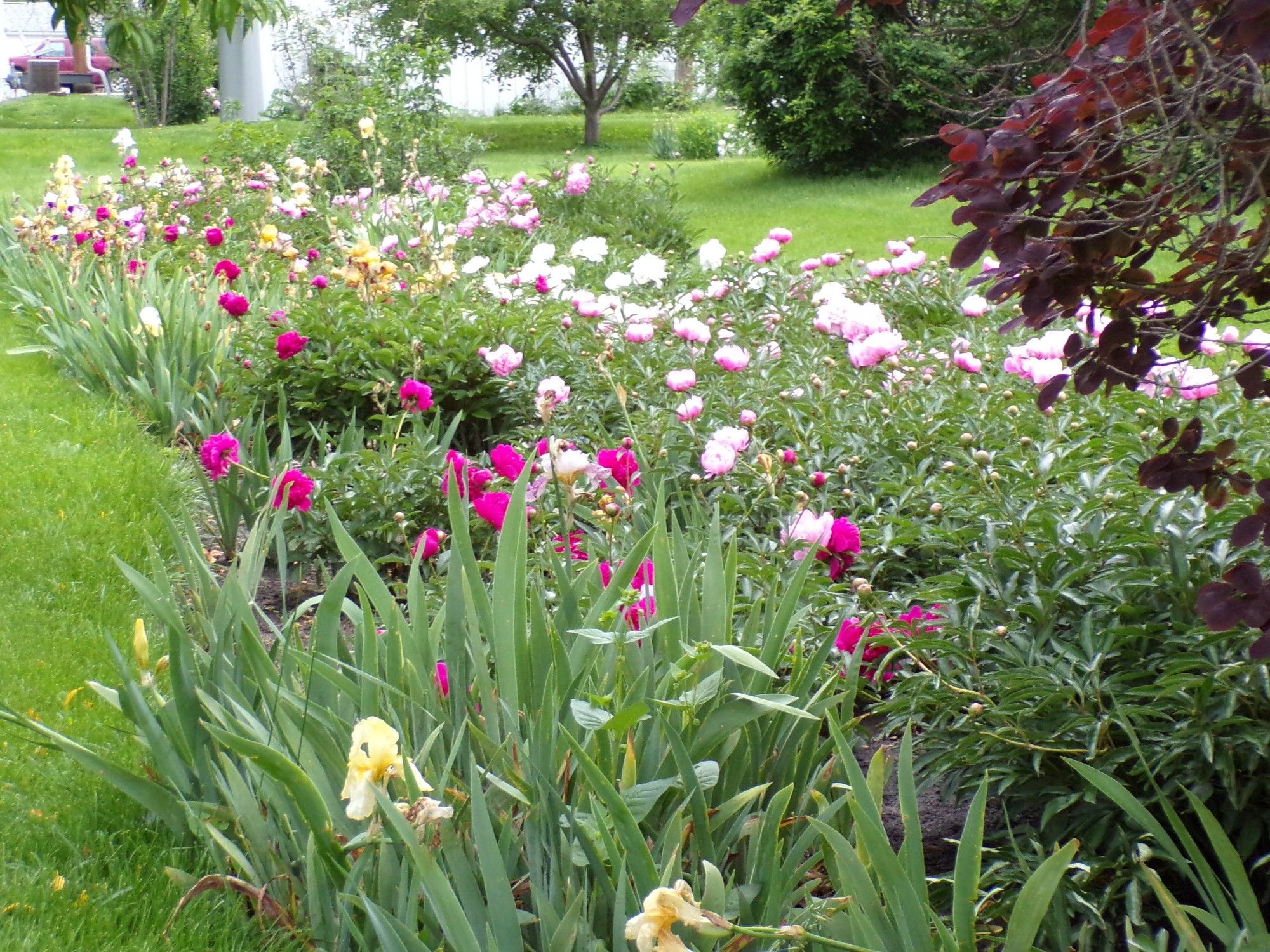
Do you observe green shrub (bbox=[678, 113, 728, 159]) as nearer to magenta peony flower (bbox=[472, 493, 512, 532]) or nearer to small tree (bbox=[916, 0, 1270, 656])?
magenta peony flower (bbox=[472, 493, 512, 532])

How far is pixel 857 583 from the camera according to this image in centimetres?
190

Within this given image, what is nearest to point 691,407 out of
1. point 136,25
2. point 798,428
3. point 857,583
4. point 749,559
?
point 798,428

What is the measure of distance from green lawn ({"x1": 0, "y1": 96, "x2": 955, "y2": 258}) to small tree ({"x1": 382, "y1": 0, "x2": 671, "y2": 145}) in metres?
1.10

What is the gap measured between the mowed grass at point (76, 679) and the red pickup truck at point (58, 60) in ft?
94.2

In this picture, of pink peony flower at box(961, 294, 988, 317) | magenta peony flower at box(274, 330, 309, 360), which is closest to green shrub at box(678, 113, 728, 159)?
pink peony flower at box(961, 294, 988, 317)

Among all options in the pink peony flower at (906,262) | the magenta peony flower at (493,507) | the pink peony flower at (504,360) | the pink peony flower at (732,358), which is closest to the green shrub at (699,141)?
the pink peony flower at (906,262)

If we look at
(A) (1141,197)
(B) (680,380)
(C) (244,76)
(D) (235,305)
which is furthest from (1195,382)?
(C) (244,76)

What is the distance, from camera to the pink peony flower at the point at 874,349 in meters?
2.96

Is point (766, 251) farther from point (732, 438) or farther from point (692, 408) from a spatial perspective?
point (732, 438)

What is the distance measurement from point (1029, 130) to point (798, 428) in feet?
5.65

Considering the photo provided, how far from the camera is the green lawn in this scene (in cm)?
1073

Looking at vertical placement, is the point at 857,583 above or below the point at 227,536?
above

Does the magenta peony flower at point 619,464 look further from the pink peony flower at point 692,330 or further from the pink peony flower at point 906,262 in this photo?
the pink peony flower at point 906,262

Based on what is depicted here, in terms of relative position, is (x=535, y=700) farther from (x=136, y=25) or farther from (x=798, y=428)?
(x=136, y=25)
